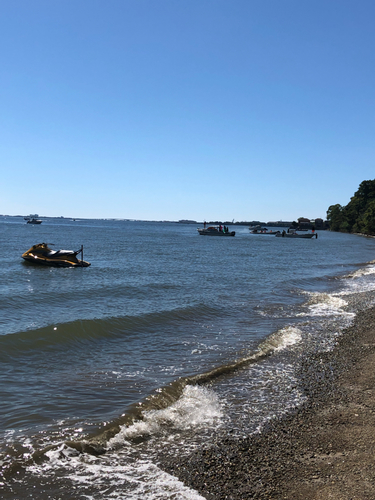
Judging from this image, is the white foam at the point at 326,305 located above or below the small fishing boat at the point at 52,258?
below

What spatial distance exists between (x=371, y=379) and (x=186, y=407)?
4861 mm

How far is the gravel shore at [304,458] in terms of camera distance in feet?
17.4

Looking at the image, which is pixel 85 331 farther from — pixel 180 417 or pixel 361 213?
pixel 361 213

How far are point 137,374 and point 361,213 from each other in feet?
482

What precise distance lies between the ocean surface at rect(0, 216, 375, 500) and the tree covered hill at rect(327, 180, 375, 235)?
10697 cm

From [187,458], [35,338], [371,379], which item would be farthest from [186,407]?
[35,338]

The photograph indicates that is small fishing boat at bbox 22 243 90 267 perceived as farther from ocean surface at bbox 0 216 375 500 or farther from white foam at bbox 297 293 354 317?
white foam at bbox 297 293 354 317

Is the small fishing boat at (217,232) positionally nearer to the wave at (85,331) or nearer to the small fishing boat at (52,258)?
the small fishing boat at (52,258)

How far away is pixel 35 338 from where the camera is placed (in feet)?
45.6

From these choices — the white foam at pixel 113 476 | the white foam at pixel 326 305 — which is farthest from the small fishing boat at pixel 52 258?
the white foam at pixel 113 476

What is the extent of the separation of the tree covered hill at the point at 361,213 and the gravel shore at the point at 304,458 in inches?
4801

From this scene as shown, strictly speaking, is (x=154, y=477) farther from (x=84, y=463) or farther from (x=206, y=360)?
(x=206, y=360)

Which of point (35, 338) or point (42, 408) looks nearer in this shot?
point (42, 408)

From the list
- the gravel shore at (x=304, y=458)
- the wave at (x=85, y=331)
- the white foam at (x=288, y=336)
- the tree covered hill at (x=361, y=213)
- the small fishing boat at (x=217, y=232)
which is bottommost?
the wave at (x=85, y=331)
